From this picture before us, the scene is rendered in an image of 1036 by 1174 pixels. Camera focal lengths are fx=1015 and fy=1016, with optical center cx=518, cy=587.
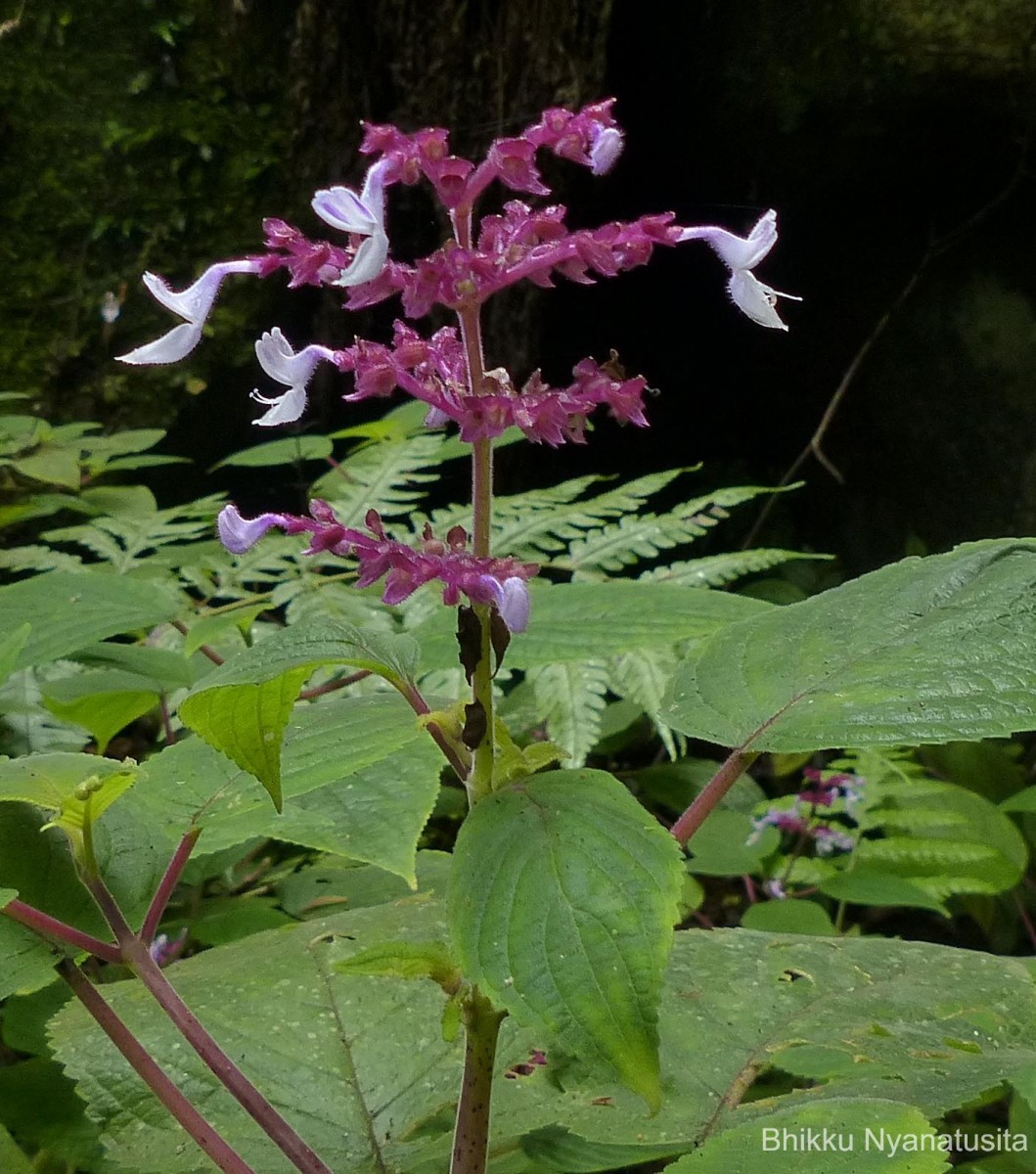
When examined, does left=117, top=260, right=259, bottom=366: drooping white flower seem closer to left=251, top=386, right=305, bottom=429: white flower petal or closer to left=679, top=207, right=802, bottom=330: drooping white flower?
left=251, top=386, right=305, bottom=429: white flower petal

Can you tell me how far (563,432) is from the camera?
0.55 m

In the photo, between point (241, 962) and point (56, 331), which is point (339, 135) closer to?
point (56, 331)

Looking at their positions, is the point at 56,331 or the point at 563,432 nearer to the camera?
the point at 563,432

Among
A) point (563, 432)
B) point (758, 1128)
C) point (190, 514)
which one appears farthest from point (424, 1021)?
point (190, 514)

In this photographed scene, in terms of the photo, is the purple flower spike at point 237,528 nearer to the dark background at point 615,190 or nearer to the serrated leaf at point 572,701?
the serrated leaf at point 572,701

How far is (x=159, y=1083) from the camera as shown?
58 cm

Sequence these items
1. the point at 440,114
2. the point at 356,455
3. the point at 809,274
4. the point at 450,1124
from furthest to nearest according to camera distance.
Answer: the point at 809,274 → the point at 440,114 → the point at 356,455 → the point at 450,1124

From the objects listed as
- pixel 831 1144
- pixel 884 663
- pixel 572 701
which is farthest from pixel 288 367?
pixel 572 701

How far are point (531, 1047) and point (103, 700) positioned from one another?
0.52m

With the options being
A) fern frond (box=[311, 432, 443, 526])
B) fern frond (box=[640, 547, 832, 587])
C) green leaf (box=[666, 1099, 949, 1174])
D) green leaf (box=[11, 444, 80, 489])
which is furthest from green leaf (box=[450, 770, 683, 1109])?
green leaf (box=[11, 444, 80, 489])

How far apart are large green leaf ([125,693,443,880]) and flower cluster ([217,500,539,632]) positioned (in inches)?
3.2

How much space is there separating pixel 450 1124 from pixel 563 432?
1.67ft

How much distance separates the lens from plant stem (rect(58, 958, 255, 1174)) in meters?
0.56

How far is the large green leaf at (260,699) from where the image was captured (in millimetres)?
484
